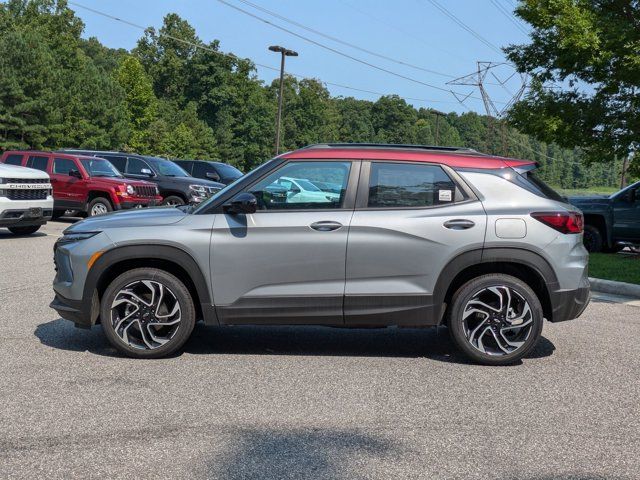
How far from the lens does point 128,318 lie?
5.98 metres

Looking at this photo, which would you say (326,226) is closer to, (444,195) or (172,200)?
(444,195)

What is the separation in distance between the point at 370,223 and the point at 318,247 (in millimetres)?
454

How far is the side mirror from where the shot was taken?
5.84 metres

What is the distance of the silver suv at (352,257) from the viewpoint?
19.3ft

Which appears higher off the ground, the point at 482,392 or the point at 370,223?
the point at 370,223

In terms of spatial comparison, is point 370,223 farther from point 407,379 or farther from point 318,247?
point 407,379

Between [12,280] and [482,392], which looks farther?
[12,280]

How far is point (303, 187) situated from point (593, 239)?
11401 mm

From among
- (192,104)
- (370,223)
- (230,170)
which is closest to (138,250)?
(370,223)

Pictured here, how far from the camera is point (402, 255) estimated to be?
5.88 m

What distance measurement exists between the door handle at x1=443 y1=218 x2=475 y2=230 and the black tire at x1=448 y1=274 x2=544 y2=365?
1.43 ft

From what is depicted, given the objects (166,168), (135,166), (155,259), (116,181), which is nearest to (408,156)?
(155,259)

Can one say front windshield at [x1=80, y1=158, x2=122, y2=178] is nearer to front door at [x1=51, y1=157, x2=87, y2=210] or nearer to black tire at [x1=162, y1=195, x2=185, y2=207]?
front door at [x1=51, y1=157, x2=87, y2=210]

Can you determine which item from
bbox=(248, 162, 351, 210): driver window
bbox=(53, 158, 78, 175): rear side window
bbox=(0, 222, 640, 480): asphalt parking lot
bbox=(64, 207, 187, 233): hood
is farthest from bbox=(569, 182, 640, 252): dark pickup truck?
bbox=(53, 158, 78, 175): rear side window
